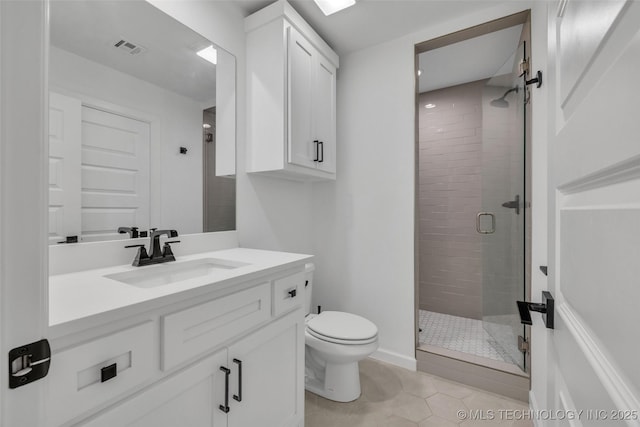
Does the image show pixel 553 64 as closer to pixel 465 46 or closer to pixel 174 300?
pixel 174 300

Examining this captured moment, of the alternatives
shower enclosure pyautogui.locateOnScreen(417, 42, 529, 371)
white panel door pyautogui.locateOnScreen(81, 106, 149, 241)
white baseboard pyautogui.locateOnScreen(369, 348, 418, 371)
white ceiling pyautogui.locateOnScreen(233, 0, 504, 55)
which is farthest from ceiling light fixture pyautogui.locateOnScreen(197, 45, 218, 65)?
white baseboard pyautogui.locateOnScreen(369, 348, 418, 371)

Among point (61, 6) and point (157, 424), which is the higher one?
point (61, 6)

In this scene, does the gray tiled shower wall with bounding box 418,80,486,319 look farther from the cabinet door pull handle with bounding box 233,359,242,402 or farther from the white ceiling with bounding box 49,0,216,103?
the cabinet door pull handle with bounding box 233,359,242,402

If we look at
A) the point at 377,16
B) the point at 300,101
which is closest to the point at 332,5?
the point at 377,16

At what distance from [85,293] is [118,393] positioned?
294mm

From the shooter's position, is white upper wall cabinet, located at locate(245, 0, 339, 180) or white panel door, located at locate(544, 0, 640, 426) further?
white upper wall cabinet, located at locate(245, 0, 339, 180)

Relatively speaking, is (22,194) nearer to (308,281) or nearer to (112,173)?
(112,173)

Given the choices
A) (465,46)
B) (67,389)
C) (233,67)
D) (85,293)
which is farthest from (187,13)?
(465,46)

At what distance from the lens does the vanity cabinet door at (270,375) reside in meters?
1.03

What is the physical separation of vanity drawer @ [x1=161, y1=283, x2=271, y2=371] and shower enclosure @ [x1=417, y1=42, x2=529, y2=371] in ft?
4.92

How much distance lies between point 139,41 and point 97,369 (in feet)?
4.57

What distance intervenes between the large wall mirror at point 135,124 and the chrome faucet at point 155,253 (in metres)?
0.11

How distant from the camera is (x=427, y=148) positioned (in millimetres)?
2963

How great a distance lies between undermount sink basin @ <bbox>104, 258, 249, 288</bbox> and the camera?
3.69 feet
